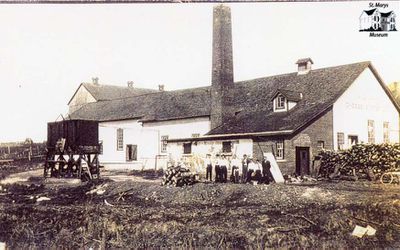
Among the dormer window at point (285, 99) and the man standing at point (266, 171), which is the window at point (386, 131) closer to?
the dormer window at point (285, 99)

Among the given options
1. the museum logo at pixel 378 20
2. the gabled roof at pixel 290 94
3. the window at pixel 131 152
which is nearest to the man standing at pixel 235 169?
the gabled roof at pixel 290 94

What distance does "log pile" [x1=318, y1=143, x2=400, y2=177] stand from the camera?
12.8 m

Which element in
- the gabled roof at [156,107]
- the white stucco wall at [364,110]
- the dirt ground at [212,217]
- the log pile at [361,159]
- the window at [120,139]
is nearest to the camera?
the dirt ground at [212,217]

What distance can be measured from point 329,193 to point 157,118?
1068 centimetres

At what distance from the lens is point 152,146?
66.0 ft

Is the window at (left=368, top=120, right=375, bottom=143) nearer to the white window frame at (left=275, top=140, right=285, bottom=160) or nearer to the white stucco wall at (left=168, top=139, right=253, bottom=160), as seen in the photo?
the white window frame at (left=275, top=140, right=285, bottom=160)

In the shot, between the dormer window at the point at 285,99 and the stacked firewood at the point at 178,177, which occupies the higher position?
the dormer window at the point at 285,99

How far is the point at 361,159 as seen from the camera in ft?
44.6

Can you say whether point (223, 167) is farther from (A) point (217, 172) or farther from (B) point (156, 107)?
(B) point (156, 107)

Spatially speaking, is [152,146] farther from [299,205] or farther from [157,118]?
[299,205]

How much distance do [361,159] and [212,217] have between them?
6048mm

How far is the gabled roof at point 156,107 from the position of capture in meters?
19.4

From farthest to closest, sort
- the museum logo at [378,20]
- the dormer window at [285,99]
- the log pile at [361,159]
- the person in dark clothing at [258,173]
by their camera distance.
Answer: the dormer window at [285,99] < the person in dark clothing at [258,173] < the log pile at [361,159] < the museum logo at [378,20]

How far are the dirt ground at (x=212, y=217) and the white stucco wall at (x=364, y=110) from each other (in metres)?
2.82
